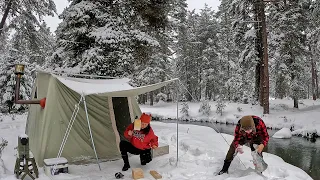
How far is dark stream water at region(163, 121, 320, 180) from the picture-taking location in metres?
6.85

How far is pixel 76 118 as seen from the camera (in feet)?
18.6

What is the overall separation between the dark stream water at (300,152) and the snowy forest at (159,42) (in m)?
3.44

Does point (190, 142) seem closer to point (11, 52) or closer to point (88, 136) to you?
point (88, 136)

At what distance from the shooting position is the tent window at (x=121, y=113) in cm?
678

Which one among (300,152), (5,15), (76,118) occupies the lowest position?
(300,152)

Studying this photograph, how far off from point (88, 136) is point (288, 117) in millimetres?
11106

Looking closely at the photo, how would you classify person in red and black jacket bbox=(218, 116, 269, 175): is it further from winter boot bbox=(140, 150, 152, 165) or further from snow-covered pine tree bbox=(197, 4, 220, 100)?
snow-covered pine tree bbox=(197, 4, 220, 100)

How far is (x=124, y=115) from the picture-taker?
6.83 m

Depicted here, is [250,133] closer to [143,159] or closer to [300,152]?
[143,159]

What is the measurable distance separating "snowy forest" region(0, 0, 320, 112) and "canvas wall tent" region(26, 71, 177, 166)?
6.00ft

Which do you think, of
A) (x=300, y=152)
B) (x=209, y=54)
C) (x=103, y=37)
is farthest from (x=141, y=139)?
(x=209, y=54)

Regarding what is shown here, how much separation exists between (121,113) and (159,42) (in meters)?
5.67

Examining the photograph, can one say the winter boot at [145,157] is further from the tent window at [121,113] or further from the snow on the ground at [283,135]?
the snow on the ground at [283,135]

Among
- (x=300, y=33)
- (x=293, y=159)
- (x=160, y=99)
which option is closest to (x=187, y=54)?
(x=160, y=99)
